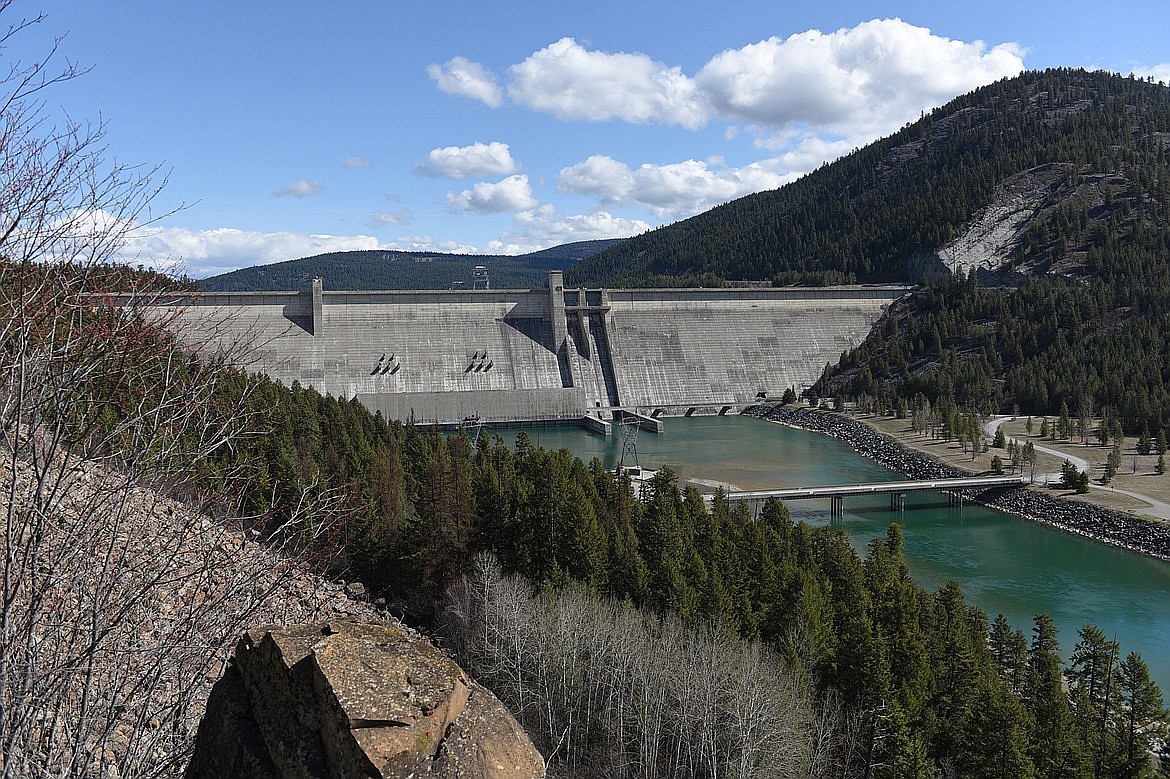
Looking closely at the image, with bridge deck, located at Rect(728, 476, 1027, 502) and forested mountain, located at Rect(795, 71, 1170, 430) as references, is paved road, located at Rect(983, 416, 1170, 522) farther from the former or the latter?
forested mountain, located at Rect(795, 71, 1170, 430)

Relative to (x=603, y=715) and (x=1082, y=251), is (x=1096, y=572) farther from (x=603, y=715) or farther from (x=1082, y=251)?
(x=1082, y=251)

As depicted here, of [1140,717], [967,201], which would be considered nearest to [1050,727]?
[1140,717]

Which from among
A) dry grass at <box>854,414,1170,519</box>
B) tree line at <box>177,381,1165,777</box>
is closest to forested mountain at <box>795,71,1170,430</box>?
dry grass at <box>854,414,1170,519</box>

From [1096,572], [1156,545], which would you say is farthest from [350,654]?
[1156,545]

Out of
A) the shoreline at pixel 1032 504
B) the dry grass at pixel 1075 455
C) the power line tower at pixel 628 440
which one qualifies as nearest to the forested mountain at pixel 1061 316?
the dry grass at pixel 1075 455

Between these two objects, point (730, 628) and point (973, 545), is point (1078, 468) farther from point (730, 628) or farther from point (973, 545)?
point (730, 628)

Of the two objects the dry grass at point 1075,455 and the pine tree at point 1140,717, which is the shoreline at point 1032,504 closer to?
the dry grass at point 1075,455

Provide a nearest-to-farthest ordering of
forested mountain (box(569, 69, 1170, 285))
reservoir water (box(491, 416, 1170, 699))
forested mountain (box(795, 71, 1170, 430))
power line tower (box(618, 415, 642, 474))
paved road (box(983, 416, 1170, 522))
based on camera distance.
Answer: reservoir water (box(491, 416, 1170, 699)) → paved road (box(983, 416, 1170, 522)) → power line tower (box(618, 415, 642, 474)) → forested mountain (box(795, 71, 1170, 430)) → forested mountain (box(569, 69, 1170, 285))
